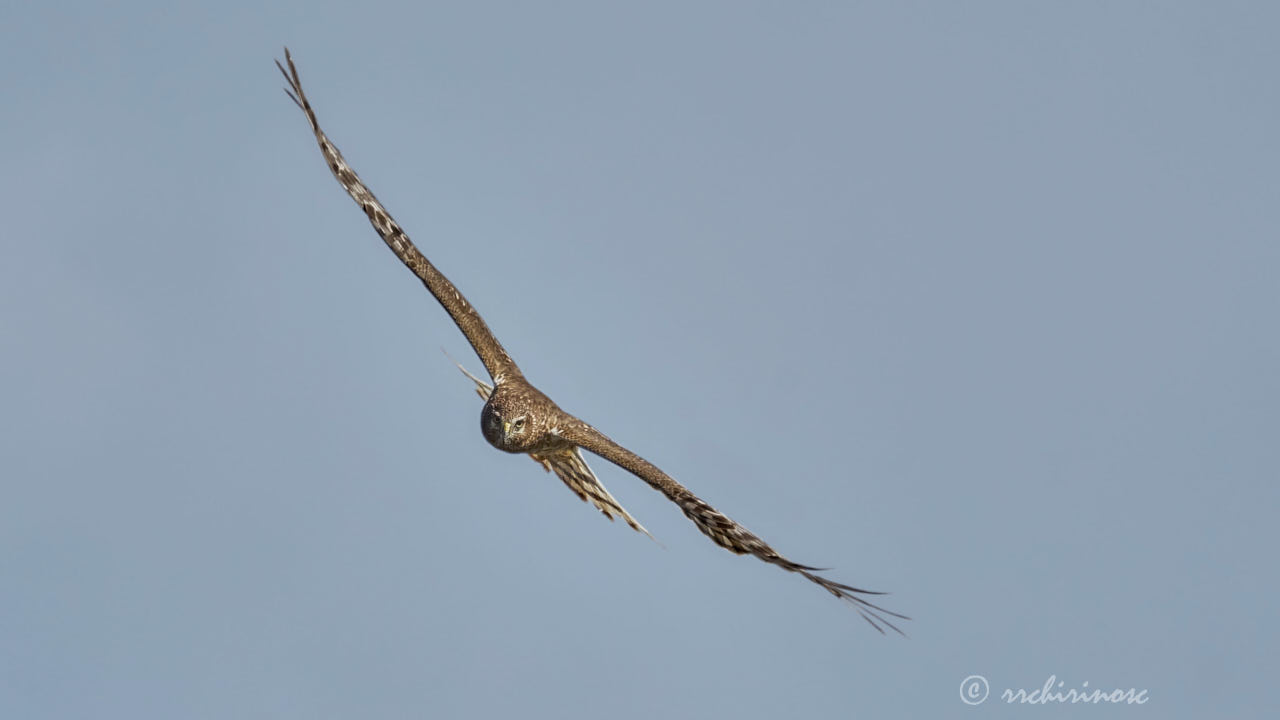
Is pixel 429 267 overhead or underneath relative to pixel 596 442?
overhead

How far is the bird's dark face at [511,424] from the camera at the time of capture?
18.5 metres

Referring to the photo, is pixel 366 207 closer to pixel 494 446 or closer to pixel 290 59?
pixel 290 59

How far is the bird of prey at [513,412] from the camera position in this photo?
1752 cm

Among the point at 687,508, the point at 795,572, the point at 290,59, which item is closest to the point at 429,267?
the point at 290,59

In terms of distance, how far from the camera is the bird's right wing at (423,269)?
19.0 metres

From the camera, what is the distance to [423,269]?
19.0 metres

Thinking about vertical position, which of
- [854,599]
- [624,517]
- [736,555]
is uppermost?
[624,517]

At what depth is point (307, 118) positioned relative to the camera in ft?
61.1

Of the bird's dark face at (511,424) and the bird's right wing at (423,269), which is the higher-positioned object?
the bird's right wing at (423,269)

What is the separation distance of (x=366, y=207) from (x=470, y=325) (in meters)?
2.26

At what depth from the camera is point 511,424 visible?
18438 mm

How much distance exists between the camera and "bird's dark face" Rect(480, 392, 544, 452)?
18484 millimetres

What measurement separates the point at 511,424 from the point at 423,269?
8.46 feet

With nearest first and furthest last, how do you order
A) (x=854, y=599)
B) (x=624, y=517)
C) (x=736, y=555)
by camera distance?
1. (x=854, y=599)
2. (x=736, y=555)
3. (x=624, y=517)
